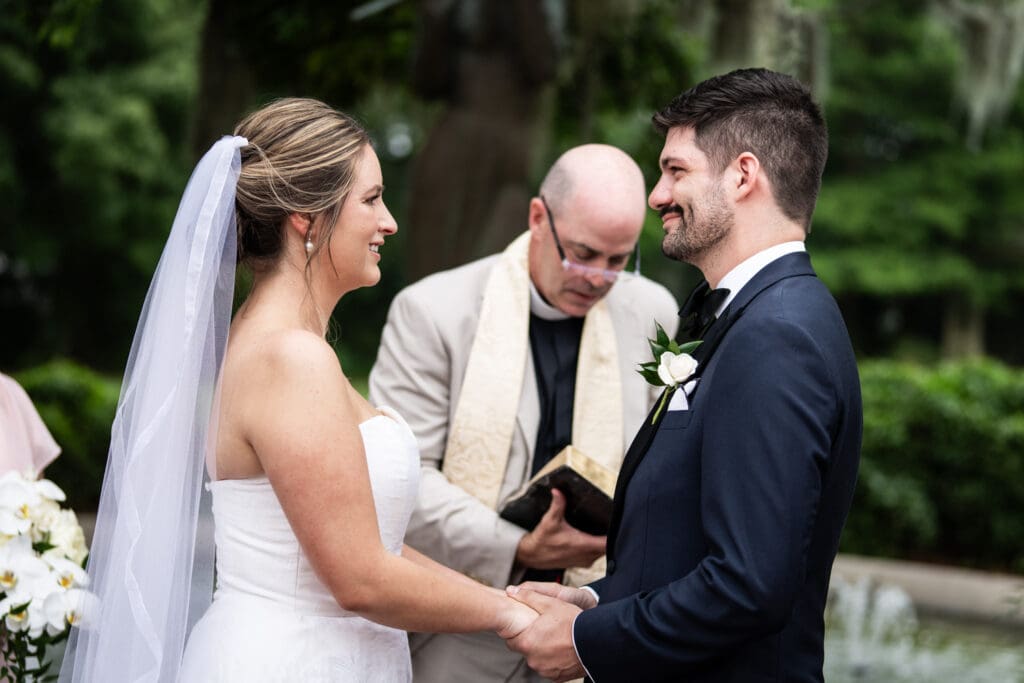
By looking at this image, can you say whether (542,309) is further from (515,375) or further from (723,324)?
(723,324)

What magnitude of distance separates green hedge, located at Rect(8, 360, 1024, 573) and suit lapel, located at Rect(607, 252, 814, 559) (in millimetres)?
7162

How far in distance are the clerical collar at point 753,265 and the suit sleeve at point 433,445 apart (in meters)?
1.18

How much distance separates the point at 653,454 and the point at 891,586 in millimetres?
6463

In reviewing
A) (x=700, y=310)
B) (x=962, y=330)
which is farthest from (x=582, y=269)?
(x=962, y=330)

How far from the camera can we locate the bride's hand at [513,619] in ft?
9.06

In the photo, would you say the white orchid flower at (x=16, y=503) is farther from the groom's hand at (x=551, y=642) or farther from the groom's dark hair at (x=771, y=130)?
the groom's dark hair at (x=771, y=130)

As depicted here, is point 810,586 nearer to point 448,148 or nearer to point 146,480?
point 146,480

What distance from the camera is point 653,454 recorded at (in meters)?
2.51

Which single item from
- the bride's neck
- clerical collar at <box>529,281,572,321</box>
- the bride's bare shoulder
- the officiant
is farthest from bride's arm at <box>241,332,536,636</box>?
clerical collar at <box>529,281,572,321</box>

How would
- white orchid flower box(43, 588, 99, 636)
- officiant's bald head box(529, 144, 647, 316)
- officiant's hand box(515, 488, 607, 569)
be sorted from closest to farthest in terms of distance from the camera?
white orchid flower box(43, 588, 99, 636)
officiant's hand box(515, 488, 607, 569)
officiant's bald head box(529, 144, 647, 316)

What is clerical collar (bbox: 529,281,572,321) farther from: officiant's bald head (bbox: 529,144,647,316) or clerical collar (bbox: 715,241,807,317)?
clerical collar (bbox: 715,241,807,317)

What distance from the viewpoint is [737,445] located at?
2.23m

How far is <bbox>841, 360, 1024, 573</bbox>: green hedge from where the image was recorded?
370 inches

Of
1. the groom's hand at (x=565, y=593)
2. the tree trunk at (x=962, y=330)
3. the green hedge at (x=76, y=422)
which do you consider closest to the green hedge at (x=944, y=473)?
the green hedge at (x=76, y=422)
